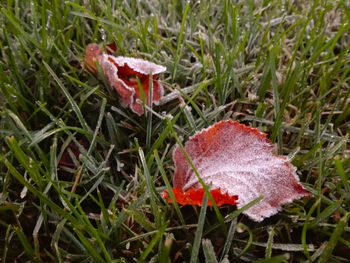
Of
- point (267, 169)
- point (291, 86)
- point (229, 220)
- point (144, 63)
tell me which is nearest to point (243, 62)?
point (291, 86)

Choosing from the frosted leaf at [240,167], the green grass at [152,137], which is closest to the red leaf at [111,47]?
the green grass at [152,137]

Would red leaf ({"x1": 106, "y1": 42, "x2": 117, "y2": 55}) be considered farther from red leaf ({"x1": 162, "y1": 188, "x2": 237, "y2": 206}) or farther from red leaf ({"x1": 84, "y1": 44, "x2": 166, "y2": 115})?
red leaf ({"x1": 162, "y1": 188, "x2": 237, "y2": 206})

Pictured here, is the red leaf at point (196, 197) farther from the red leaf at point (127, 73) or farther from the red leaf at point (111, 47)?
the red leaf at point (111, 47)

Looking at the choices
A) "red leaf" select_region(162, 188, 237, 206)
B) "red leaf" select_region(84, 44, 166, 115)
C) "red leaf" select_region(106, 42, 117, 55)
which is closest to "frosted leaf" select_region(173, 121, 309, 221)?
"red leaf" select_region(162, 188, 237, 206)

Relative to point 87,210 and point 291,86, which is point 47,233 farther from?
point 291,86

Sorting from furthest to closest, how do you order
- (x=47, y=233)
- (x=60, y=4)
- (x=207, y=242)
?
(x=60, y=4), (x=47, y=233), (x=207, y=242)

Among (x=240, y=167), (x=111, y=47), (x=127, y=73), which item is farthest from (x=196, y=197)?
(x=111, y=47)

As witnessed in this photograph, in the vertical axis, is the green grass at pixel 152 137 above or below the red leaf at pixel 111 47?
below
